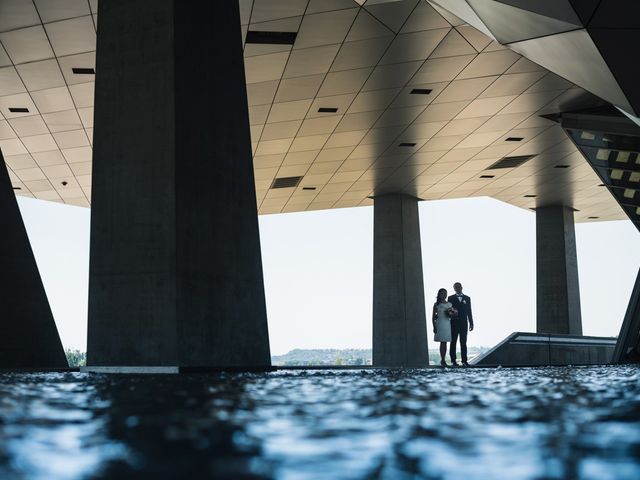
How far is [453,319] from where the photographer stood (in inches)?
655

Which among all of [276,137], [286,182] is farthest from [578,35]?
[286,182]

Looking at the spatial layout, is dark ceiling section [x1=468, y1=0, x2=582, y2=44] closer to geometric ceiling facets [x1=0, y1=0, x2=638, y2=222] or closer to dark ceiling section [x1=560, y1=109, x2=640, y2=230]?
geometric ceiling facets [x1=0, y1=0, x2=638, y2=222]

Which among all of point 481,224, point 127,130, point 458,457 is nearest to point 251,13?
point 127,130

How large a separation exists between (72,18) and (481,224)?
68661 mm

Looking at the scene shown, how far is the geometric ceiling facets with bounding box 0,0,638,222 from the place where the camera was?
13.5m

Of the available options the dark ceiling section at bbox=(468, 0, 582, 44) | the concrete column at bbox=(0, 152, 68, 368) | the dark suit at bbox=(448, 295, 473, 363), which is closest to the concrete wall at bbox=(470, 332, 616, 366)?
the dark suit at bbox=(448, 295, 473, 363)

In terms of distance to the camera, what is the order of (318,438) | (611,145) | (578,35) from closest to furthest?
(318,438), (578,35), (611,145)

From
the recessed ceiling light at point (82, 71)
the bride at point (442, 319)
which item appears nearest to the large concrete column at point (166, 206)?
the recessed ceiling light at point (82, 71)

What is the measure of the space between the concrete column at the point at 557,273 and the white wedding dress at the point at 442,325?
17694mm

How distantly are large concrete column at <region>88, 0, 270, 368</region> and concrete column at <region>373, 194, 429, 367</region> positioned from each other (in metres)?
21.4

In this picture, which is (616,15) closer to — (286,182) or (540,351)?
(540,351)

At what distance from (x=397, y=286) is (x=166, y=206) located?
22.7 metres

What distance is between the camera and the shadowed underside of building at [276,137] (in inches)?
313

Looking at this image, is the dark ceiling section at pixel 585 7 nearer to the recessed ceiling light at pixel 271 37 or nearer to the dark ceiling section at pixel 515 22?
the dark ceiling section at pixel 515 22
